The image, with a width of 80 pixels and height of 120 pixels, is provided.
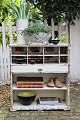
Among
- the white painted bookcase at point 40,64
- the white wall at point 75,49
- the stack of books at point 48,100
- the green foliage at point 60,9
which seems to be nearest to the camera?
the white painted bookcase at point 40,64

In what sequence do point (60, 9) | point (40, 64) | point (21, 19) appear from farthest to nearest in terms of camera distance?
1. point (60, 9)
2. point (21, 19)
3. point (40, 64)

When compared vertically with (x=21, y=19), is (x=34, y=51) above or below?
below

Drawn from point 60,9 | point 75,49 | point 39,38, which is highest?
point 60,9

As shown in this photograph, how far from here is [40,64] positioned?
12.1ft

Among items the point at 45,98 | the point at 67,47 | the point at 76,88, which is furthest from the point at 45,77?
the point at 76,88

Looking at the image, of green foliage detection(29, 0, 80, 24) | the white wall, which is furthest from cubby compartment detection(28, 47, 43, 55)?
the white wall

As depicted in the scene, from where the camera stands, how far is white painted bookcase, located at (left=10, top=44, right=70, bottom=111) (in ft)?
12.1

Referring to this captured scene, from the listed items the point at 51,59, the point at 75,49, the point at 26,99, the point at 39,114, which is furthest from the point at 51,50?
the point at 75,49

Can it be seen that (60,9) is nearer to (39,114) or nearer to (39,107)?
(39,107)

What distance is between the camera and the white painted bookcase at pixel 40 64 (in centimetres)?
367

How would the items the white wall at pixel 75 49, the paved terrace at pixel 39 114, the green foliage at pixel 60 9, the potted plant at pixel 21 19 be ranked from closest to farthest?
the paved terrace at pixel 39 114 < the potted plant at pixel 21 19 < the green foliage at pixel 60 9 < the white wall at pixel 75 49

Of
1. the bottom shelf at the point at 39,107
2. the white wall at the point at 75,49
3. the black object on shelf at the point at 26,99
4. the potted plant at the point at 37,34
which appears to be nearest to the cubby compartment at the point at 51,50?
the potted plant at the point at 37,34

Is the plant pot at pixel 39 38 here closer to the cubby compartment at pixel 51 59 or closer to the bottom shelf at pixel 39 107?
the cubby compartment at pixel 51 59

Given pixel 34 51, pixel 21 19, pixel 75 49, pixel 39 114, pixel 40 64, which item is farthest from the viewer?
pixel 75 49
